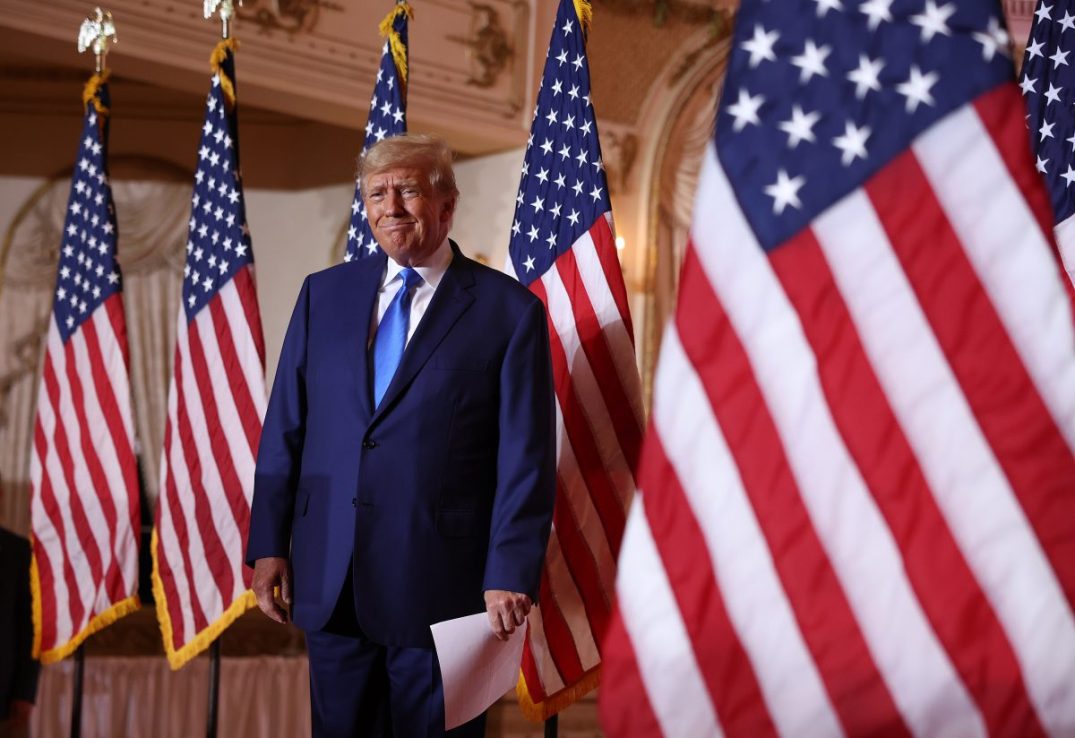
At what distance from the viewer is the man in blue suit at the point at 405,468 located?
2.36 m

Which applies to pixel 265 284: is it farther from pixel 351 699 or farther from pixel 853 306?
pixel 853 306

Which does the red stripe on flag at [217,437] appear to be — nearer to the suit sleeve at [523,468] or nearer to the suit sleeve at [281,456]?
the suit sleeve at [281,456]

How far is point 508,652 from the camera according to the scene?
7.86ft

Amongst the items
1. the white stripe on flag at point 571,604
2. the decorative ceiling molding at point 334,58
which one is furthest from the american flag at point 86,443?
the white stripe on flag at point 571,604

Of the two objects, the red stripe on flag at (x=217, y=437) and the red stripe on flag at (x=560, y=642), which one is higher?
the red stripe on flag at (x=217, y=437)

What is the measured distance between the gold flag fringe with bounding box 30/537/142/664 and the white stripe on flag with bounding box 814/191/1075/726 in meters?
3.26

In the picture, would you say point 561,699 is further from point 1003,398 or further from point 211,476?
point 1003,398

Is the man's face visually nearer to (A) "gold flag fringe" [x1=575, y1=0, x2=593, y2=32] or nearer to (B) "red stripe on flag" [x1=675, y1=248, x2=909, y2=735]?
(B) "red stripe on flag" [x1=675, y1=248, x2=909, y2=735]

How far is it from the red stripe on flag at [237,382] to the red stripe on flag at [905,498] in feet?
8.44

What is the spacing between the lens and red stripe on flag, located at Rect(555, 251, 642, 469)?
313cm

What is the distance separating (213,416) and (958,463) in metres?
2.92

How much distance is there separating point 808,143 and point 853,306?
0.23 metres

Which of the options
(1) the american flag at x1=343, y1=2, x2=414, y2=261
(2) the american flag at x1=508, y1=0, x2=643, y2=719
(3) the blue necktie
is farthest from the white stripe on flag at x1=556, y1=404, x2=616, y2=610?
(1) the american flag at x1=343, y1=2, x2=414, y2=261

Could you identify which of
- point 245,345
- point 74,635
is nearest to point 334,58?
point 245,345
